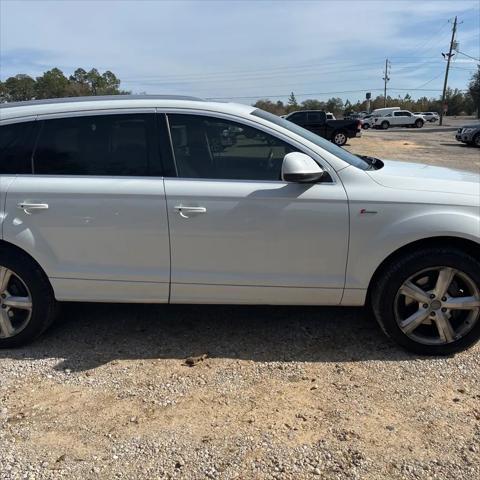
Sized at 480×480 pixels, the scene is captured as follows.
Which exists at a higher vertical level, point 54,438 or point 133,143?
point 133,143

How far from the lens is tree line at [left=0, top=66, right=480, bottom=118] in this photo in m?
66.6

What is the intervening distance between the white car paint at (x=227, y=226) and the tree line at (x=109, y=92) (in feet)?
160

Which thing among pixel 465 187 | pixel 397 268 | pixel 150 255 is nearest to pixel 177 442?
pixel 150 255

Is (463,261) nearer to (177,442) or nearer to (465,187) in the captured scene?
(465,187)

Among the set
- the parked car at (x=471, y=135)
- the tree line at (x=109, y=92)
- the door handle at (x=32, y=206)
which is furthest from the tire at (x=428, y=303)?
the tree line at (x=109, y=92)

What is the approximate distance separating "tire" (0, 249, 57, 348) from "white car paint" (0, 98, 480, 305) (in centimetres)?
11

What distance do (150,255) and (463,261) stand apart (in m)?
2.16

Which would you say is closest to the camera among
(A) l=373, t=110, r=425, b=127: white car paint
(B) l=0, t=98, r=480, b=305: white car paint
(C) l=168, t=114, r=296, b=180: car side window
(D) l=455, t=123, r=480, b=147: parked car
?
(B) l=0, t=98, r=480, b=305: white car paint

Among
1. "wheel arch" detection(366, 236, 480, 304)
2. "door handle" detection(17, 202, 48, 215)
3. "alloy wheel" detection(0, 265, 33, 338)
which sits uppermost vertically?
"door handle" detection(17, 202, 48, 215)

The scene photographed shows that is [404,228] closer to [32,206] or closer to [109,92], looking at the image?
[32,206]

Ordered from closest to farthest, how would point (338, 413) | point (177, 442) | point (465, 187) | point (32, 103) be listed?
point (177, 442) < point (338, 413) < point (465, 187) < point (32, 103)

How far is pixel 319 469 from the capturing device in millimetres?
2621

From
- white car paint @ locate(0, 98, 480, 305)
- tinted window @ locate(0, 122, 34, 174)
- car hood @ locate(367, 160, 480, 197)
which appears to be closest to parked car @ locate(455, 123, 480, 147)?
car hood @ locate(367, 160, 480, 197)

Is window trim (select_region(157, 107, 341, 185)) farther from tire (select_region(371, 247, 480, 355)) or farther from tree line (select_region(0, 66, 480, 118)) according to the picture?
tree line (select_region(0, 66, 480, 118))
